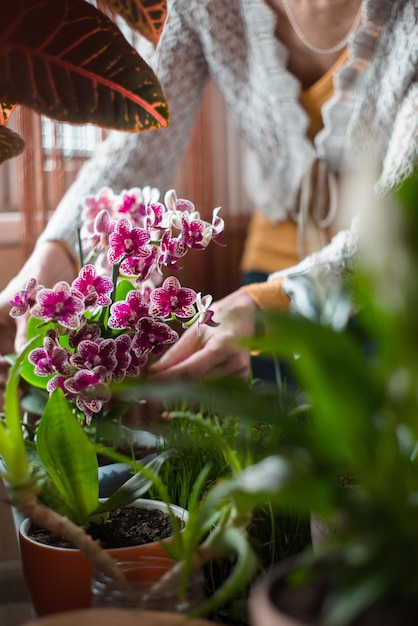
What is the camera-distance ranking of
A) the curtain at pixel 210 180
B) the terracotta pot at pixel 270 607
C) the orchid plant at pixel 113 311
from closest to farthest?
1. the terracotta pot at pixel 270 607
2. the orchid plant at pixel 113 311
3. the curtain at pixel 210 180

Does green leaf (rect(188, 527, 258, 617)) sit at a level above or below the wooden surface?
above

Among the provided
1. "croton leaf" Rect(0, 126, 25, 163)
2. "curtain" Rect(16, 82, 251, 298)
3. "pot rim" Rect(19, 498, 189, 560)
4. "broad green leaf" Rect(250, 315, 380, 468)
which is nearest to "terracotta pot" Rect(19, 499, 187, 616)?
"pot rim" Rect(19, 498, 189, 560)

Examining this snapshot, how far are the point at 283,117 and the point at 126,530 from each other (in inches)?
33.9

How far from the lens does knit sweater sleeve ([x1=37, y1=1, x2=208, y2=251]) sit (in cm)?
106

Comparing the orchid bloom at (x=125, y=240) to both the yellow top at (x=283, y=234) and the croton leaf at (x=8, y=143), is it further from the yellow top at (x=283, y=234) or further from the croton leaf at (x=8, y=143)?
the yellow top at (x=283, y=234)

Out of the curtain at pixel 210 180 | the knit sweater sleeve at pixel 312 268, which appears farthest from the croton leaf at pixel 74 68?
the curtain at pixel 210 180

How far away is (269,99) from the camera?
1266 millimetres

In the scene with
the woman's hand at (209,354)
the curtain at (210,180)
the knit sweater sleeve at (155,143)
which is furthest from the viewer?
the curtain at (210,180)

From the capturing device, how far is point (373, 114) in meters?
1.12

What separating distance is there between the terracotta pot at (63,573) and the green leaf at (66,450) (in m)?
0.05

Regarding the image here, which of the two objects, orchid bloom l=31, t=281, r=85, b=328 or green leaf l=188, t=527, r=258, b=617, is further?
orchid bloom l=31, t=281, r=85, b=328

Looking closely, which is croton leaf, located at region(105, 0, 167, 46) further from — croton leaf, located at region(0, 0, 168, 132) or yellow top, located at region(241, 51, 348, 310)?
yellow top, located at region(241, 51, 348, 310)

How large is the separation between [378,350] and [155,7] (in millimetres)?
476

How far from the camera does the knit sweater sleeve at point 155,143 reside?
41.7 inches
